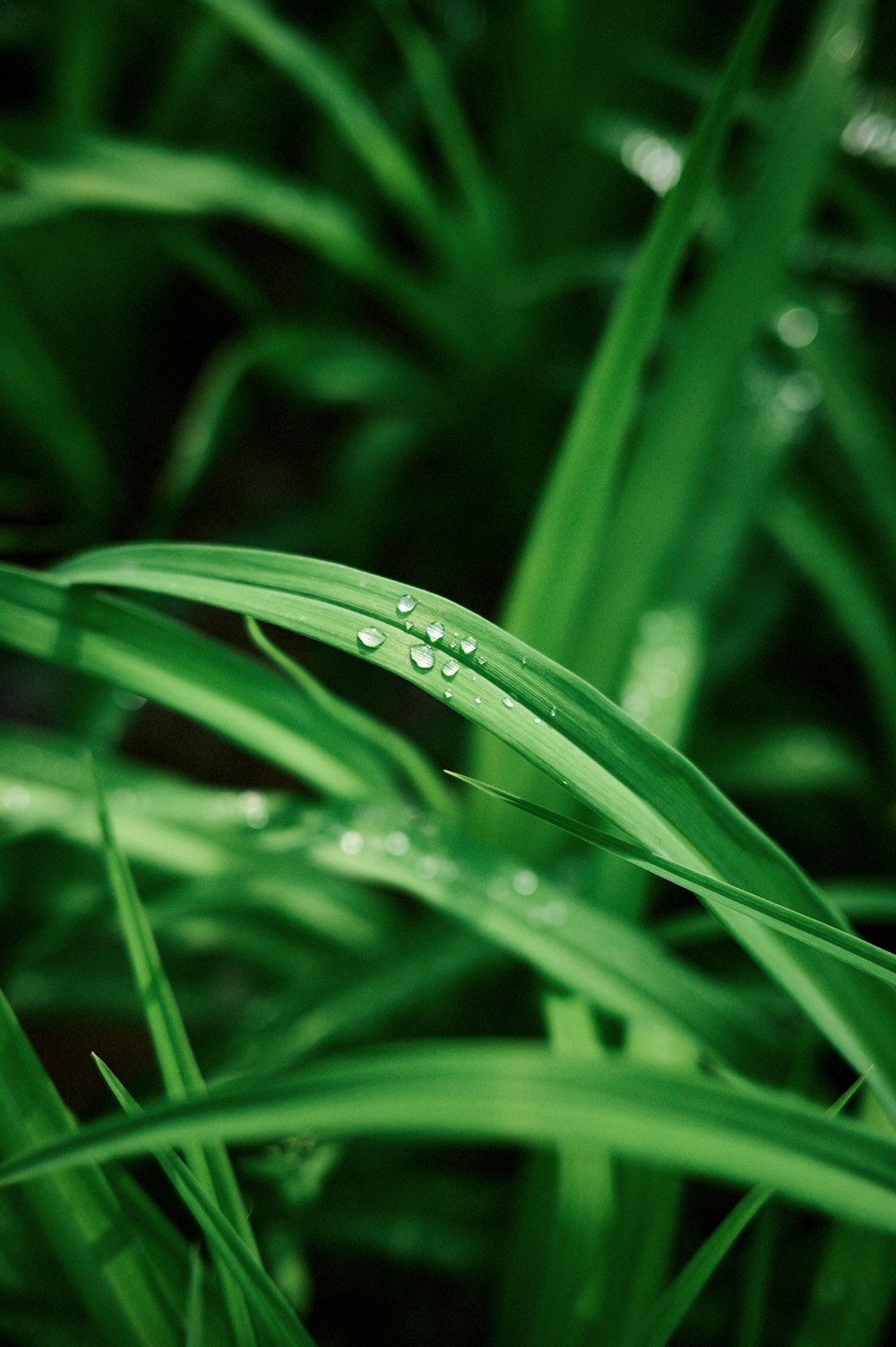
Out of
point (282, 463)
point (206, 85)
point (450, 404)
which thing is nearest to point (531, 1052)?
point (450, 404)

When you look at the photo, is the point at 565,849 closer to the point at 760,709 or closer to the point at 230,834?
the point at 230,834

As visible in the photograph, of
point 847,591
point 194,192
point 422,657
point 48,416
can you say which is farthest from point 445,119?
point 422,657

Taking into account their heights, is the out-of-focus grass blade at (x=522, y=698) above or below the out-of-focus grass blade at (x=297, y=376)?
below

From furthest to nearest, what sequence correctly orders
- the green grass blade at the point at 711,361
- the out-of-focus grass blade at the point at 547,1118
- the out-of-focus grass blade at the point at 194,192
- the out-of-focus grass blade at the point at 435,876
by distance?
1. the out-of-focus grass blade at the point at 194,192
2. the green grass blade at the point at 711,361
3. the out-of-focus grass blade at the point at 435,876
4. the out-of-focus grass blade at the point at 547,1118

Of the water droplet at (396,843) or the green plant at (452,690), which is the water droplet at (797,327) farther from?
the water droplet at (396,843)

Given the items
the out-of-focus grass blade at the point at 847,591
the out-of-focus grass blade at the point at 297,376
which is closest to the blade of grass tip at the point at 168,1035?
the out-of-focus grass blade at the point at 297,376

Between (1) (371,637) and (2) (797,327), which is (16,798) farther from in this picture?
(2) (797,327)

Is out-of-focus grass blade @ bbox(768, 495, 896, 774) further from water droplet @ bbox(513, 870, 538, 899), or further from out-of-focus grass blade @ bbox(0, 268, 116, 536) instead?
out-of-focus grass blade @ bbox(0, 268, 116, 536)
